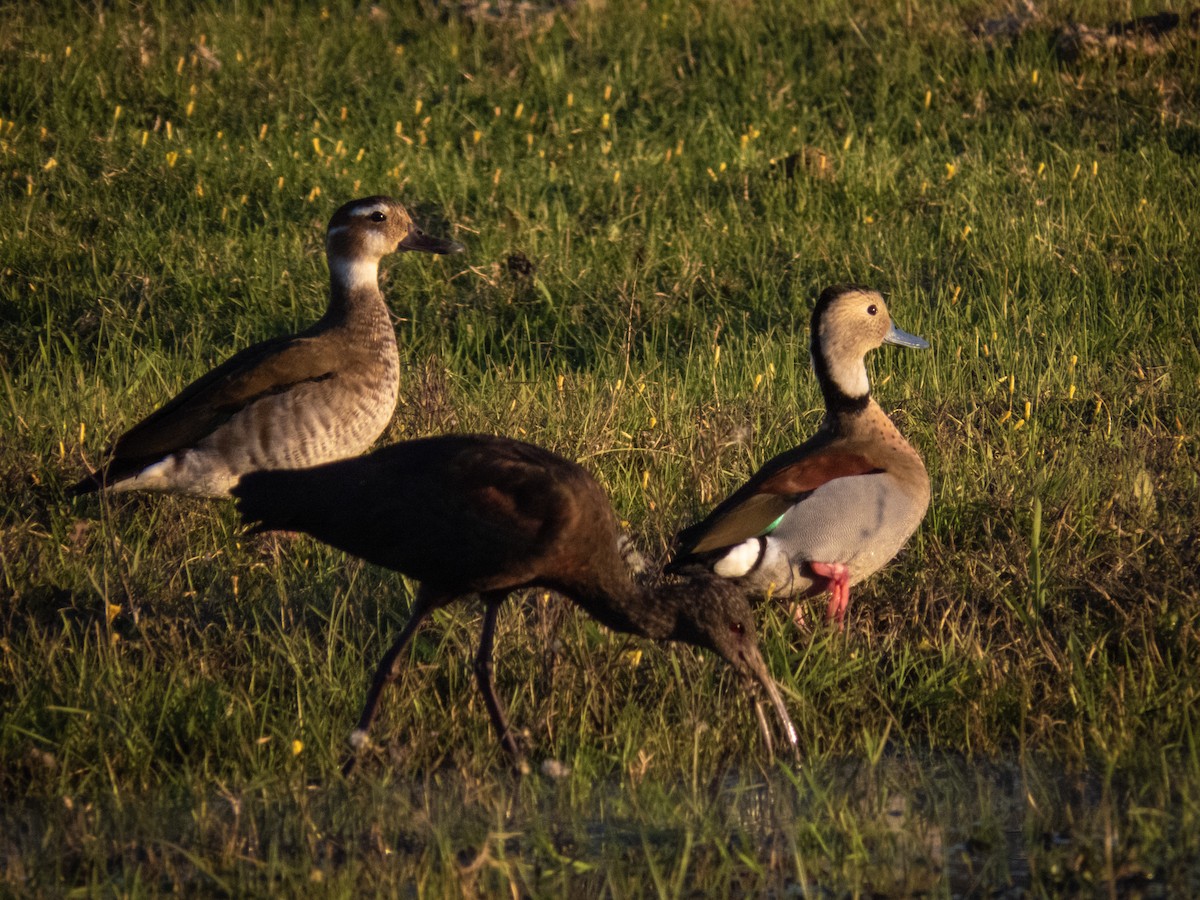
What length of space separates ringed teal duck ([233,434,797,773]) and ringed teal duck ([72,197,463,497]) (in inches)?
71.6

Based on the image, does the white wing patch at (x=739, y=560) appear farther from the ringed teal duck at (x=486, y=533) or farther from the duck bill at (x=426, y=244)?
the duck bill at (x=426, y=244)

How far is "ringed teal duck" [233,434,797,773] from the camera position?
493 cm

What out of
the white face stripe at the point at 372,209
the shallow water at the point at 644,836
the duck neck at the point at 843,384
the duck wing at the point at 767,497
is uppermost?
the white face stripe at the point at 372,209

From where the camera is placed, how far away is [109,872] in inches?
163

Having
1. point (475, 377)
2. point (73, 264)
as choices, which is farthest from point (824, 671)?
point (73, 264)

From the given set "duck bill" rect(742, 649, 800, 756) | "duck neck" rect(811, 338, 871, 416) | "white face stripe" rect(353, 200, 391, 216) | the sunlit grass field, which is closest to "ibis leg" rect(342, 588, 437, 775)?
the sunlit grass field

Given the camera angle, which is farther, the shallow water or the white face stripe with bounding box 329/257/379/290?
the white face stripe with bounding box 329/257/379/290

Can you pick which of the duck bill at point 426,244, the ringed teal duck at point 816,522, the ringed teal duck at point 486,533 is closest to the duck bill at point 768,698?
the ringed teal duck at point 486,533

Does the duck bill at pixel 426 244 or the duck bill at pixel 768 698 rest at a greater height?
the duck bill at pixel 426 244

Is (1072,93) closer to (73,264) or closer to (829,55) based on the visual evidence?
(829,55)

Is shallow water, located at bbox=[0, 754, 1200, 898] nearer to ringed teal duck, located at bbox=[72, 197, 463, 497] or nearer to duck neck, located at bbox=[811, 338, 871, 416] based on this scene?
duck neck, located at bbox=[811, 338, 871, 416]

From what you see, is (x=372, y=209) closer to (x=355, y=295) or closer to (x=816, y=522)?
(x=355, y=295)

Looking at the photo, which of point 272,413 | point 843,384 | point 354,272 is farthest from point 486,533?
point 354,272

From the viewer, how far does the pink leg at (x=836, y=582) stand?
5812mm
